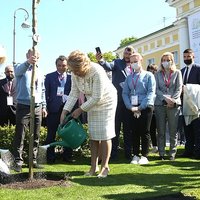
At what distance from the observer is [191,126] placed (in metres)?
7.24

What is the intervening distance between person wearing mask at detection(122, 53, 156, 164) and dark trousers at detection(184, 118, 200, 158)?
3.58ft

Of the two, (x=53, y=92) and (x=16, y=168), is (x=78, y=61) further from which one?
(x=53, y=92)

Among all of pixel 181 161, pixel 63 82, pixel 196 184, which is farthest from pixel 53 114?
pixel 196 184

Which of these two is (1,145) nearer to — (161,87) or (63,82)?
(63,82)

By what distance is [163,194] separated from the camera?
4.08 m

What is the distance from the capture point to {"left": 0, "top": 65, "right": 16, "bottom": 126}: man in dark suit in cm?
762

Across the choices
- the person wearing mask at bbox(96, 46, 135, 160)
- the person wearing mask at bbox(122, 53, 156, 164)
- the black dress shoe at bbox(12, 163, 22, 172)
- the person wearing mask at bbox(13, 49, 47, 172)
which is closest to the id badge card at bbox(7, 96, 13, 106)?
the person wearing mask at bbox(13, 49, 47, 172)

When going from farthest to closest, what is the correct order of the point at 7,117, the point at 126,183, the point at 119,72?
1. the point at 7,117
2. the point at 119,72
3. the point at 126,183

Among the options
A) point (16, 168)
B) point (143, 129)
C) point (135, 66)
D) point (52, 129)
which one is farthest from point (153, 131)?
point (16, 168)

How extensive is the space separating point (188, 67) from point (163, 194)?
3768 millimetres

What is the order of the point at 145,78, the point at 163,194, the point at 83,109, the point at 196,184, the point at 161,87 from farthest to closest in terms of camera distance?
1. the point at 161,87
2. the point at 145,78
3. the point at 83,109
4. the point at 196,184
5. the point at 163,194

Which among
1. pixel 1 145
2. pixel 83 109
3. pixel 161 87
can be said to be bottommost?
pixel 1 145

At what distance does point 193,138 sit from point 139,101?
1.52 metres

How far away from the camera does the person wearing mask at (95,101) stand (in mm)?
4930
